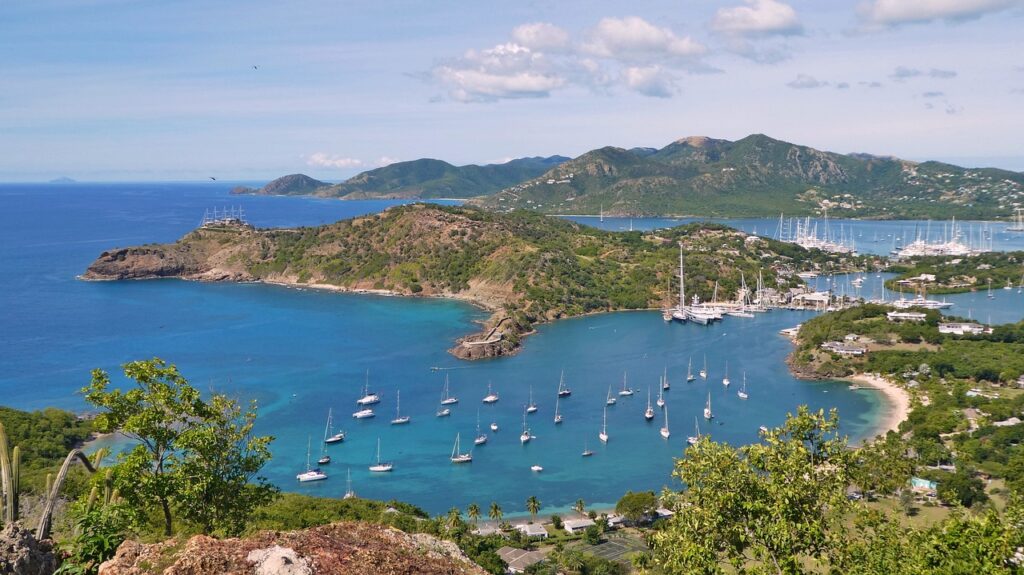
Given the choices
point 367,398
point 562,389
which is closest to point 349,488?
point 367,398

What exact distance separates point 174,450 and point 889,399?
66930mm

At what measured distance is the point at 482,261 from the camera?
122m

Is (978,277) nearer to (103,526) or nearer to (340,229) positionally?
(340,229)

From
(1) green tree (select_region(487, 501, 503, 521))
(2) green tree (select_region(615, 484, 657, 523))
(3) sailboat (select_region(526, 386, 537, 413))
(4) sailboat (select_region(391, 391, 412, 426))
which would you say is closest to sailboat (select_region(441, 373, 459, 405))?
(4) sailboat (select_region(391, 391, 412, 426))

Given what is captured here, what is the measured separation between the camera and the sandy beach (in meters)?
61.0

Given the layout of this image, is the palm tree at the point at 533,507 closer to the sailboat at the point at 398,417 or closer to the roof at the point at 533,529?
the roof at the point at 533,529

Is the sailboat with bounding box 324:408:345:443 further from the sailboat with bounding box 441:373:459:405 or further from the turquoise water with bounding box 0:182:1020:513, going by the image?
the sailboat with bounding box 441:373:459:405

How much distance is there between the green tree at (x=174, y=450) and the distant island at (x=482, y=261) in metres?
80.6

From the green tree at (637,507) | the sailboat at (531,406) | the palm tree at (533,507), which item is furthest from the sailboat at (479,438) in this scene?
the green tree at (637,507)

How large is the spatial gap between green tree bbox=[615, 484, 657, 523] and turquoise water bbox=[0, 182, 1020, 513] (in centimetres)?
442

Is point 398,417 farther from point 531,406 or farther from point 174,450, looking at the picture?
point 174,450

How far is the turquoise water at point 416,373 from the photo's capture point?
53531mm

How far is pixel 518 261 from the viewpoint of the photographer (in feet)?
383

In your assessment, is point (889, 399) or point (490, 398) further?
point (889, 399)
